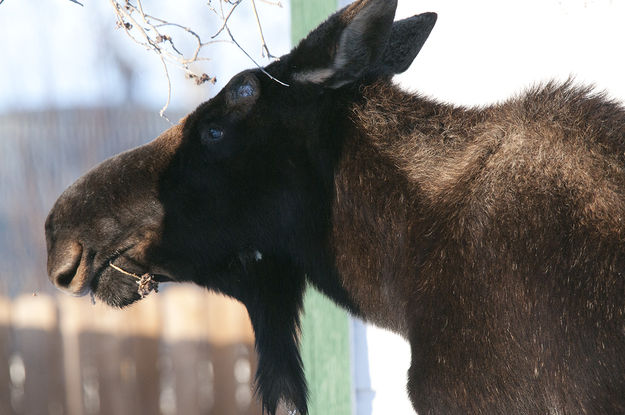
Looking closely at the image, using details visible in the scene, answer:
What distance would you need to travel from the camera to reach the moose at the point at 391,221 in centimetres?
197

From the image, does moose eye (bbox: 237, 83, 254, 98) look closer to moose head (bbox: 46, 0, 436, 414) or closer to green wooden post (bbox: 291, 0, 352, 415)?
moose head (bbox: 46, 0, 436, 414)

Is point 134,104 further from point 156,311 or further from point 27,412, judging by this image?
point 27,412

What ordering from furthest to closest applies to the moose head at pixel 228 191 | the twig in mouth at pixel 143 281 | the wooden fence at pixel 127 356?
1. the wooden fence at pixel 127 356
2. the twig in mouth at pixel 143 281
3. the moose head at pixel 228 191

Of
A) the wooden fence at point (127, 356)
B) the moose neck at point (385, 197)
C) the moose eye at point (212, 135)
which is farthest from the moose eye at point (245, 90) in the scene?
the wooden fence at point (127, 356)

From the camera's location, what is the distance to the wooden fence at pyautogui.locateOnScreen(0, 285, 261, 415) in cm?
532

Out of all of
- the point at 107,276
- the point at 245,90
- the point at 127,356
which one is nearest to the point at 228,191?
the point at 245,90

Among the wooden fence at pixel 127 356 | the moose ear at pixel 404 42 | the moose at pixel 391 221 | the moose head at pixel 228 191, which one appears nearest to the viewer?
the moose at pixel 391 221

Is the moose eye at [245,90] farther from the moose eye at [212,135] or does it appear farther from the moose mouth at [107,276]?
the moose mouth at [107,276]

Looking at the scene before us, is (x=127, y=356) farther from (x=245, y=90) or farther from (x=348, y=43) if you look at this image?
(x=348, y=43)

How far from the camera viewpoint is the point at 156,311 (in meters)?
5.35

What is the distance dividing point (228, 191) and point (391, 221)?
589 millimetres

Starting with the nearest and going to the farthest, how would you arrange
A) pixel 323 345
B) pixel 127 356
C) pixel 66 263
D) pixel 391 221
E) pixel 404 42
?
pixel 391 221, pixel 66 263, pixel 404 42, pixel 323 345, pixel 127 356

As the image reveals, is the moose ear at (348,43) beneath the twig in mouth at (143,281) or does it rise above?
above

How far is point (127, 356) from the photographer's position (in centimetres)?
532
